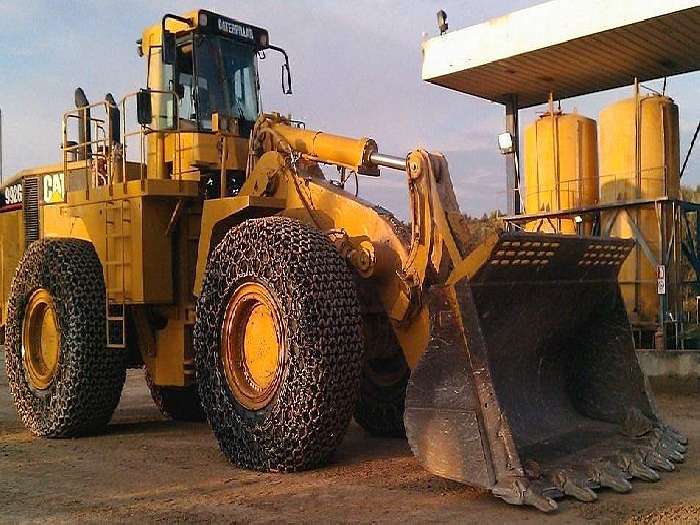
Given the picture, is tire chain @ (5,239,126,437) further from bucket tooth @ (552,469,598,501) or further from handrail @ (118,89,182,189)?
bucket tooth @ (552,469,598,501)

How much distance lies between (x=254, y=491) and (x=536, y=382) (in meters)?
2.36

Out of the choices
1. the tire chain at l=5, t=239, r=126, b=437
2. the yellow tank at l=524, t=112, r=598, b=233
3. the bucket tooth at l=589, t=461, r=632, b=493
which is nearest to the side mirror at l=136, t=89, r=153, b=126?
the tire chain at l=5, t=239, r=126, b=437

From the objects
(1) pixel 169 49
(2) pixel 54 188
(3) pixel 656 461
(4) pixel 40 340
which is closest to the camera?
(3) pixel 656 461

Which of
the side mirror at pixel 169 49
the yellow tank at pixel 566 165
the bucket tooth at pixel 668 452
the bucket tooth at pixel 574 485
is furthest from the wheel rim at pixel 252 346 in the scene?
the yellow tank at pixel 566 165

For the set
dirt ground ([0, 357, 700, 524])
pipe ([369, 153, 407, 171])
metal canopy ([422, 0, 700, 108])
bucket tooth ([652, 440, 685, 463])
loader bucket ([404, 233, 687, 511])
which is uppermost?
metal canopy ([422, 0, 700, 108])

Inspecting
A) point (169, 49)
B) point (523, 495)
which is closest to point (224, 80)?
point (169, 49)

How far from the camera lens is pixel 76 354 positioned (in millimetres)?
8391

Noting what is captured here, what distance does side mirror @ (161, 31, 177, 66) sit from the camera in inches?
346

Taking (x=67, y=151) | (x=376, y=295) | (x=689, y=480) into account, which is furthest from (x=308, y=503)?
(x=67, y=151)

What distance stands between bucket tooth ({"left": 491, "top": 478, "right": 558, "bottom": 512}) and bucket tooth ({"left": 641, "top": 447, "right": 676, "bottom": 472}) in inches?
52.1

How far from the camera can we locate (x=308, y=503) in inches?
222

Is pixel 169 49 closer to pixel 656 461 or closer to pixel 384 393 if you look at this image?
pixel 384 393

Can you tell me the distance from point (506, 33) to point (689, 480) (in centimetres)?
933

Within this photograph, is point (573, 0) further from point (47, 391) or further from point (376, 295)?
point (47, 391)
